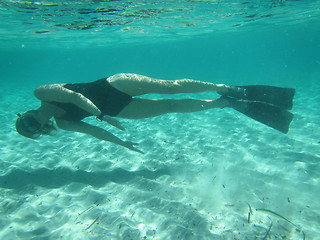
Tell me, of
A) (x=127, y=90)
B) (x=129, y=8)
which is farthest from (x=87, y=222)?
(x=129, y=8)

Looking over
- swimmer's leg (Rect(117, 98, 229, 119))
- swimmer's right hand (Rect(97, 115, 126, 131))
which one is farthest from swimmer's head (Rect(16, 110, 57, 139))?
swimmer's leg (Rect(117, 98, 229, 119))

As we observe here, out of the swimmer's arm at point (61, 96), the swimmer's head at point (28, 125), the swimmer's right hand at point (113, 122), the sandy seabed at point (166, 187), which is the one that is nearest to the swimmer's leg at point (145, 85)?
the swimmer's arm at point (61, 96)

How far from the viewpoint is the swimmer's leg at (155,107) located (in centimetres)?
537

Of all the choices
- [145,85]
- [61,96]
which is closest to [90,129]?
→ [61,96]

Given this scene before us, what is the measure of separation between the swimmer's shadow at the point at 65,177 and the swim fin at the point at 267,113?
10.4 feet

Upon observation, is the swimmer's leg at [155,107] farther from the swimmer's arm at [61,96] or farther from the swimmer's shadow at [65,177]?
the swimmer's shadow at [65,177]

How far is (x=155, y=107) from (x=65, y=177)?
3231mm

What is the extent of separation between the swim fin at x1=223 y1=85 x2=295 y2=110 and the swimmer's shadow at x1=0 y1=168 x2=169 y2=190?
11.4 feet

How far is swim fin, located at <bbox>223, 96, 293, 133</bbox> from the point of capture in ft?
18.4

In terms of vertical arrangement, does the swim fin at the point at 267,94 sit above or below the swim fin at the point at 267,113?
above

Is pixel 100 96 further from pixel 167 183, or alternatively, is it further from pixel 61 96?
pixel 167 183

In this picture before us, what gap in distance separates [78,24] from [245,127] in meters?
16.3

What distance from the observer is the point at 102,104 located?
5031 millimetres

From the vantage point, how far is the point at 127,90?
5000 mm
